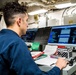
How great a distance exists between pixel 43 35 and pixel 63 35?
1.42 feet

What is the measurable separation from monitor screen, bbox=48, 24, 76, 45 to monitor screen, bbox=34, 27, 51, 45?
0.10m

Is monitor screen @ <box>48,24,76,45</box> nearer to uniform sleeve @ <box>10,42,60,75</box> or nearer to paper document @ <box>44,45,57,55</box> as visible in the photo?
paper document @ <box>44,45,57,55</box>

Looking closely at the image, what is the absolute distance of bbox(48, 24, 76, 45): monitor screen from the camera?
5.90 feet

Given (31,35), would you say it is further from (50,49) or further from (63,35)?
(63,35)

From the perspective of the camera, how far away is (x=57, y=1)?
2678 millimetres

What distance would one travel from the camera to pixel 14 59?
96 cm

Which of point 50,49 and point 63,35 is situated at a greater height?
point 63,35

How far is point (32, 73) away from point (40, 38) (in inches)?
50.3

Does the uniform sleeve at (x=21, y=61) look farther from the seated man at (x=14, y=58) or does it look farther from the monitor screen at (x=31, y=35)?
the monitor screen at (x=31, y=35)

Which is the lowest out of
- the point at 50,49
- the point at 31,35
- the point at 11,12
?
the point at 50,49

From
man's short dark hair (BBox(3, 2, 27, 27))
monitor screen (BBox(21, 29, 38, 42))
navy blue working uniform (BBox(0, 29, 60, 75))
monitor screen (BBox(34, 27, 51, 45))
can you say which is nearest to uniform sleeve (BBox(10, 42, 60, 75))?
navy blue working uniform (BBox(0, 29, 60, 75))

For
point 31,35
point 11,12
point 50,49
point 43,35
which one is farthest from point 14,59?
point 31,35

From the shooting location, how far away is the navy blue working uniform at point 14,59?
963 millimetres

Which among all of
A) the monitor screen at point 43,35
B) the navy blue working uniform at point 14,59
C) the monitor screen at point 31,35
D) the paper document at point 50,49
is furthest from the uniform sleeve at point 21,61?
the monitor screen at point 31,35
